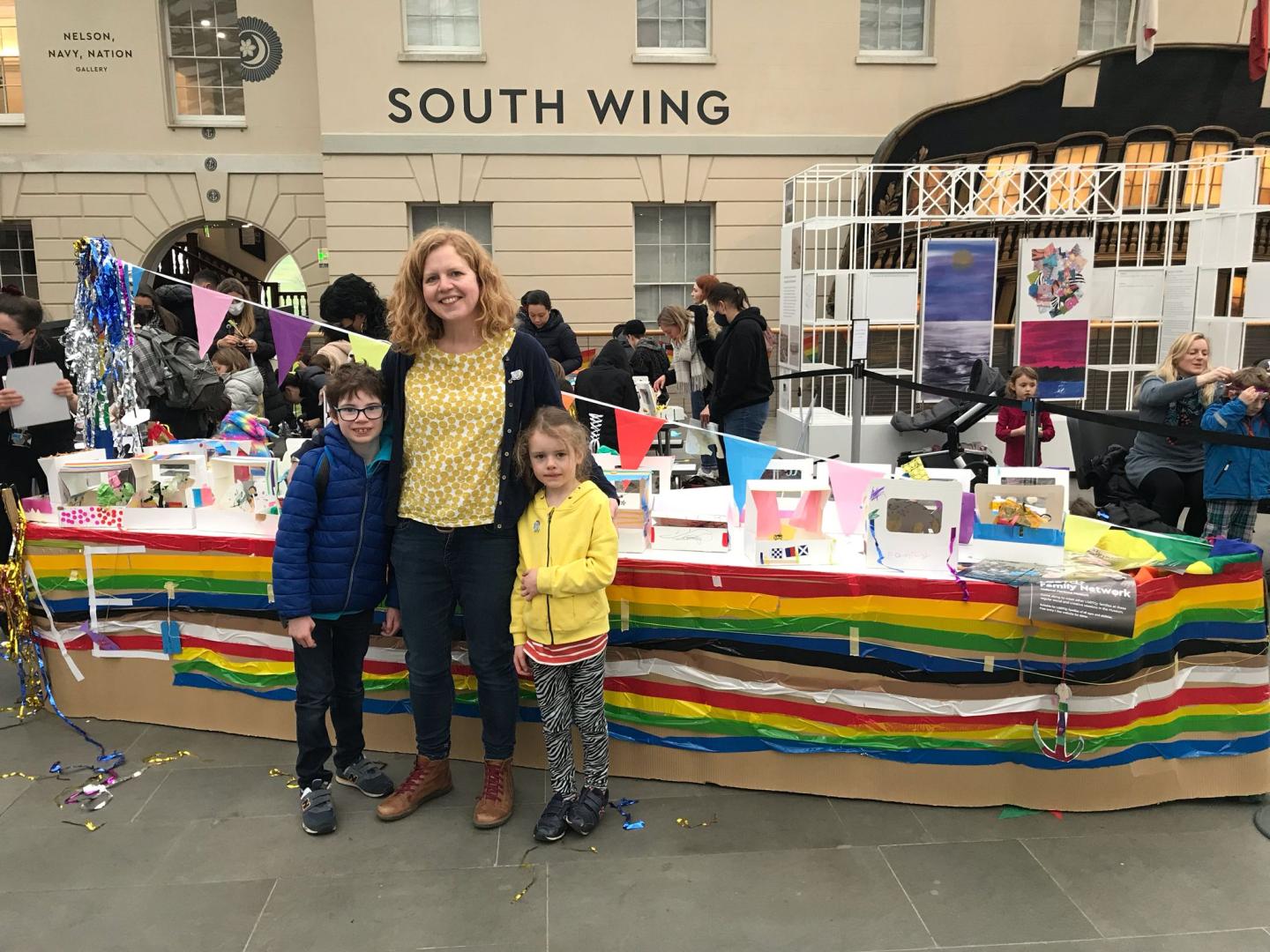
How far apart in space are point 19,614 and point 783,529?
3.01 meters

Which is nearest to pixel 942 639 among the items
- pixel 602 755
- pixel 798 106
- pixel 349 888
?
pixel 602 755

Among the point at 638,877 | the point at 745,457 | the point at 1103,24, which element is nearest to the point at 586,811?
the point at 638,877

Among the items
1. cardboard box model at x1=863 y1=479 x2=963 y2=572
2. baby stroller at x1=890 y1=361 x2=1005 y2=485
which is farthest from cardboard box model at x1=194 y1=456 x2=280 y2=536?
baby stroller at x1=890 y1=361 x2=1005 y2=485

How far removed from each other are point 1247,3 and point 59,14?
1505cm

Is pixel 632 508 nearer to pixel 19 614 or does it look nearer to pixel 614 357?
pixel 19 614

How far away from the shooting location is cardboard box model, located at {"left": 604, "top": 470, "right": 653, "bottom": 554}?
3180 mm

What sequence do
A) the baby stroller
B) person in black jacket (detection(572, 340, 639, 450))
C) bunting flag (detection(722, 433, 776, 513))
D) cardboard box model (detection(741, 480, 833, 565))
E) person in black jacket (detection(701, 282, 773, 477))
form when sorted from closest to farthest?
cardboard box model (detection(741, 480, 833, 565))
bunting flag (detection(722, 433, 776, 513))
person in black jacket (detection(572, 340, 639, 450))
person in black jacket (detection(701, 282, 773, 477))
the baby stroller

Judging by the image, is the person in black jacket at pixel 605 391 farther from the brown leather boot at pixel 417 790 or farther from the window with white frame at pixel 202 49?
the window with white frame at pixel 202 49

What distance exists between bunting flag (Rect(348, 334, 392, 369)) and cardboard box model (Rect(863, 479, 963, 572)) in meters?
1.92

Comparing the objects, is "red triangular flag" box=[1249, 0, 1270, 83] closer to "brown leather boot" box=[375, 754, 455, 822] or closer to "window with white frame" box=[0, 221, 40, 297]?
"brown leather boot" box=[375, 754, 455, 822]

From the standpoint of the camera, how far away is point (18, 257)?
13.0 metres

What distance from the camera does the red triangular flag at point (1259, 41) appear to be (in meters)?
10.1

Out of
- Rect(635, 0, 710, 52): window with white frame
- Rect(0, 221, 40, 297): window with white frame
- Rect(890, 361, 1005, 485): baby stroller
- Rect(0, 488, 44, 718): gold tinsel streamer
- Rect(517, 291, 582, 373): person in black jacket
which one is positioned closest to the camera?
Rect(0, 488, 44, 718): gold tinsel streamer

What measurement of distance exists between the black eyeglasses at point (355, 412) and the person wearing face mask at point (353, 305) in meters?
1.23
